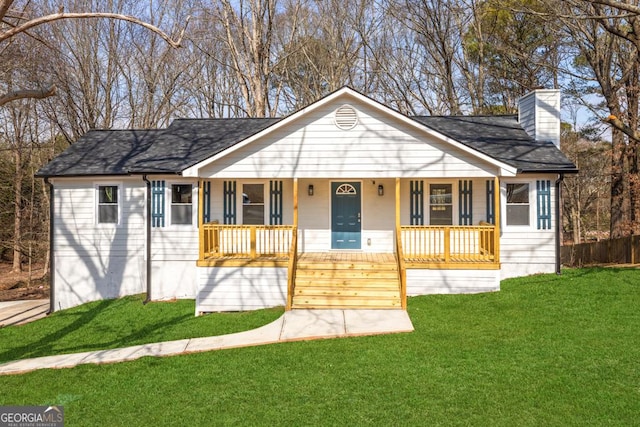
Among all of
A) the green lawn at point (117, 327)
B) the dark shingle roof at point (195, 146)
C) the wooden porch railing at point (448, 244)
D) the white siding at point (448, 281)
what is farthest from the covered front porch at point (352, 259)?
the dark shingle roof at point (195, 146)

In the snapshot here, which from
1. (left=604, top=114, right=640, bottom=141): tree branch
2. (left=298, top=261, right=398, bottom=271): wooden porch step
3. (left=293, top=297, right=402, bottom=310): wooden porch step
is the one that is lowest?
(left=293, top=297, right=402, bottom=310): wooden porch step

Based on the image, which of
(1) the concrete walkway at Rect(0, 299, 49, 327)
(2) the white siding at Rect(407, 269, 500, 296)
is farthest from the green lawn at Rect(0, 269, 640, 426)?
(1) the concrete walkway at Rect(0, 299, 49, 327)

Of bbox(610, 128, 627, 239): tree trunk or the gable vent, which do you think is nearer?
the gable vent

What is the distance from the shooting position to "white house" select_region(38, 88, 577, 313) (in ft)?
37.5

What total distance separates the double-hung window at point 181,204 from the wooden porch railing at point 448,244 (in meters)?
6.19

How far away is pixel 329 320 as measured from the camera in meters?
9.55

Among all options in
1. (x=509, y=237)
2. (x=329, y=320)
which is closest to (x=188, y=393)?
(x=329, y=320)

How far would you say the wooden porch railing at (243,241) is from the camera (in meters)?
11.7

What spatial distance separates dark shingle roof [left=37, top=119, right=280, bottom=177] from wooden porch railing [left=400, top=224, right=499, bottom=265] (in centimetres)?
535

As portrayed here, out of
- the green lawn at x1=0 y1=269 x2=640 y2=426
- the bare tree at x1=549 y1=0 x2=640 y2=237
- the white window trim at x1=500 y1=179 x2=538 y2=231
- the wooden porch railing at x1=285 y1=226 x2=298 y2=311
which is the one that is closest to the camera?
the green lawn at x1=0 y1=269 x2=640 y2=426

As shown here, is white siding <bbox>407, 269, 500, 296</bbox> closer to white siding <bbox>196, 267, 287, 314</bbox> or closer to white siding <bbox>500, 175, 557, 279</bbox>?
white siding <bbox>500, 175, 557, 279</bbox>

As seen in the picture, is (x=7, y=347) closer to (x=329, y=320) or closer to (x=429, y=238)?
(x=329, y=320)

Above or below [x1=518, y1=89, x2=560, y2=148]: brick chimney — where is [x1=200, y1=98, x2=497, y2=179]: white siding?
below

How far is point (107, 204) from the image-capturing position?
1392 cm
